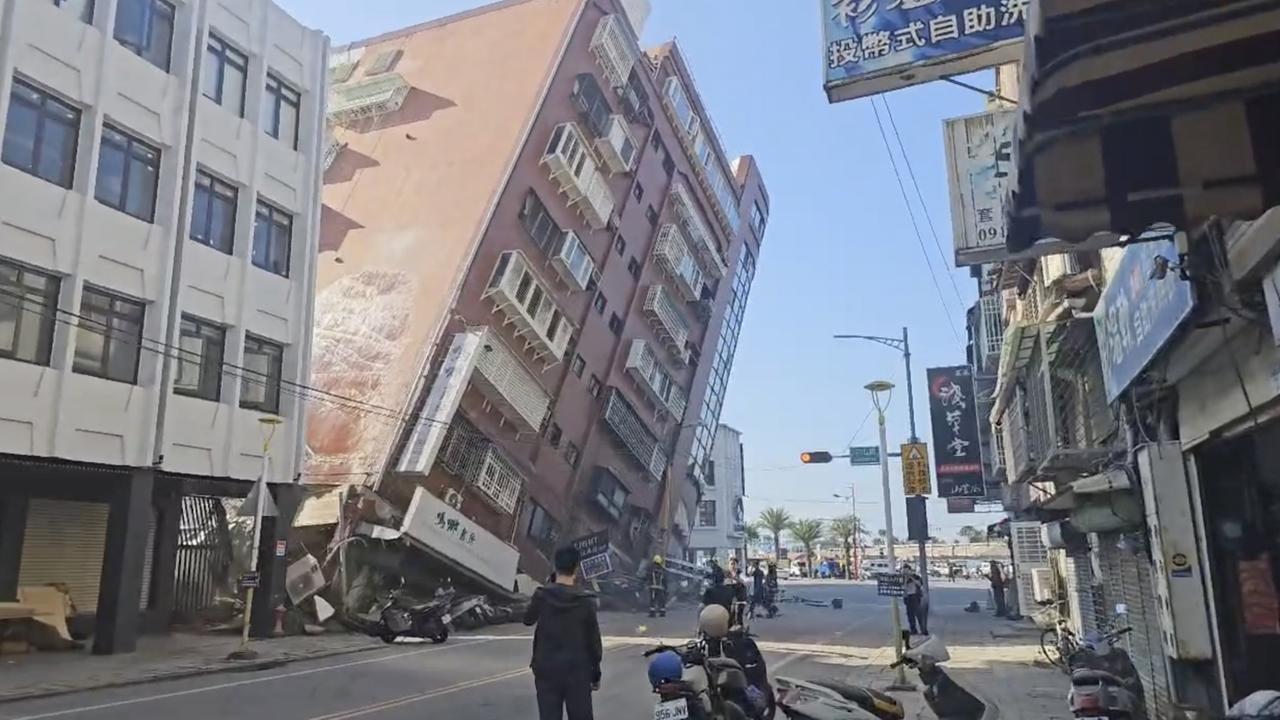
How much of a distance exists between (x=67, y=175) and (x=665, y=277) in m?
24.6

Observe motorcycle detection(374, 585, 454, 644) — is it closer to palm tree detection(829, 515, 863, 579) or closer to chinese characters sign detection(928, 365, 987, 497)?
chinese characters sign detection(928, 365, 987, 497)

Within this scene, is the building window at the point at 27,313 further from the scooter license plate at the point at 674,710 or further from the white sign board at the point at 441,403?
the scooter license plate at the point at 674,710

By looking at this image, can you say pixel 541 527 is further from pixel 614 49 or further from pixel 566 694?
pixel 566 694

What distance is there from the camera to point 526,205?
28547 mm

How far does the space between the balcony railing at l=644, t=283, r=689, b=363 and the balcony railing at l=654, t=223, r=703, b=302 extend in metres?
0.89

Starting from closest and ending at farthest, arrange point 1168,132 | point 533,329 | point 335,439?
point 1168,132, point 335,439, point 533,329

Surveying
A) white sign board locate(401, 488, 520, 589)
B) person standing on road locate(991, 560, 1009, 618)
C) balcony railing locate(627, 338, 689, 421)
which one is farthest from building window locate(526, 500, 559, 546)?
person standing on road locate(991, 560, 1009, 618)

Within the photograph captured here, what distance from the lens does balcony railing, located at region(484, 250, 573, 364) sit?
26703 mm

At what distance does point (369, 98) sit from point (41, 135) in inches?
692

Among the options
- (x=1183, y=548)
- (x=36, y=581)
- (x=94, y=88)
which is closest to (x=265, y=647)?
(x=36, y=581)

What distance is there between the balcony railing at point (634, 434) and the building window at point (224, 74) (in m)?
16.9

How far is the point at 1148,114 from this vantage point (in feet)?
11.2

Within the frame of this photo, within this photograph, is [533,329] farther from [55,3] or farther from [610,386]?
[55,3]

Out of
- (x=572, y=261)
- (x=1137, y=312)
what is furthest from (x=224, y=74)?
(x=1137, y=312)
